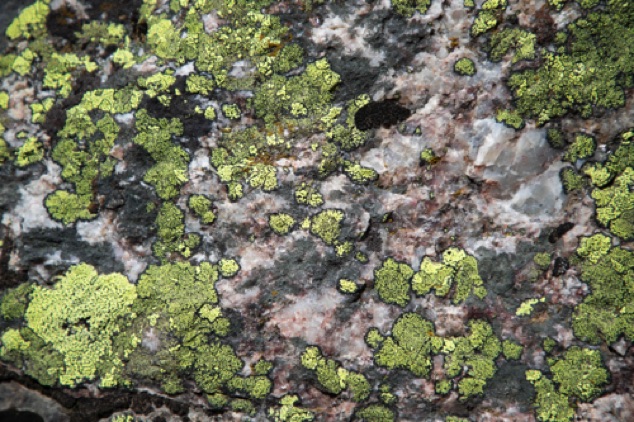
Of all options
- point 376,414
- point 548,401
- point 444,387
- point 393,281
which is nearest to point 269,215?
point 393,281

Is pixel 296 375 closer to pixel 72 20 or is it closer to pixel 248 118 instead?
pixel 248 118

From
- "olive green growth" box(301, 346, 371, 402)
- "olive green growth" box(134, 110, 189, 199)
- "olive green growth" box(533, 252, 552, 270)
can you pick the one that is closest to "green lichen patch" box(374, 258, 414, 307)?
"olive green growth" box(301, 346, 371, 402)

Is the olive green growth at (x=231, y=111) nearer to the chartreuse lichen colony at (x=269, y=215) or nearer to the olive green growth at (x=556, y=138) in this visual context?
the chartreuse lichen colony at (x=269, y=215)

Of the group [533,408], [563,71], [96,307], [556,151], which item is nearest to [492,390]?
[533,408]

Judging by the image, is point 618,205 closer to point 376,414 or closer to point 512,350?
point 512,350

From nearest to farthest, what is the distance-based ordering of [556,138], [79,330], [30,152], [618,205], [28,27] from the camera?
[618,205]
[556,138]
[79,330]
[30,152]
[28,27]

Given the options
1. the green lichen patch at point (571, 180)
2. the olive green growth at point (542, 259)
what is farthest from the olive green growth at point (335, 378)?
the green lichen patch at point (571, 180)
